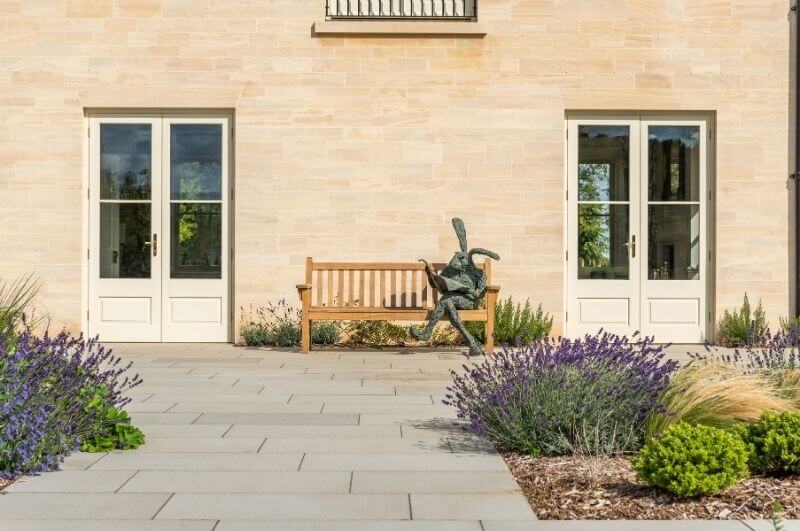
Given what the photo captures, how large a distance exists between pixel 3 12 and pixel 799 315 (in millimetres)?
10603

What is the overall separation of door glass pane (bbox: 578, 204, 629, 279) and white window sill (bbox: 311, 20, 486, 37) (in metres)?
2.63

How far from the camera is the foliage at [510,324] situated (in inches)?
417

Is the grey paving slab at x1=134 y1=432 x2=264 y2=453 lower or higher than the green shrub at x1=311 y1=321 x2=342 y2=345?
lower

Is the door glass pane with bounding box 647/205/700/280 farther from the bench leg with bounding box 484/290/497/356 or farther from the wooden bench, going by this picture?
the bench leg with bounding box 484/290/497/356

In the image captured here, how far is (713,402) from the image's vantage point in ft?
15.5

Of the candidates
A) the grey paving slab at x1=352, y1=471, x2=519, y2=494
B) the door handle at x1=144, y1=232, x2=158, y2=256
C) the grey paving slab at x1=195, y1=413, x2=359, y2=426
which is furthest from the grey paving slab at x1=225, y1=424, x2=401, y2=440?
the door handle at x1=144, y1=232, x2=158, y2=256

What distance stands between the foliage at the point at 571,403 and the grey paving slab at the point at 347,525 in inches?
49.9

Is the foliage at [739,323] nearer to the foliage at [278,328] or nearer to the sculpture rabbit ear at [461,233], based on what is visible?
the sculpture rabbit ear at [461,233]

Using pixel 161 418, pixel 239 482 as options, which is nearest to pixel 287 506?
pixel 239 482

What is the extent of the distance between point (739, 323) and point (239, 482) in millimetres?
8324

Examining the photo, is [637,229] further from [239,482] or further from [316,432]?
[239,482]

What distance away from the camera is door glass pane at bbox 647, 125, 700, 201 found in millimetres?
11203

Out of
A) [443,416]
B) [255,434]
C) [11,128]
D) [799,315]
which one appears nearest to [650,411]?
[443,416]

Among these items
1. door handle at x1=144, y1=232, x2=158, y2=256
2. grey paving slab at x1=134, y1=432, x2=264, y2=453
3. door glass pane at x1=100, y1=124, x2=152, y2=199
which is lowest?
grey paving slab at x1=134, y1=432, x2=264, y2=453
